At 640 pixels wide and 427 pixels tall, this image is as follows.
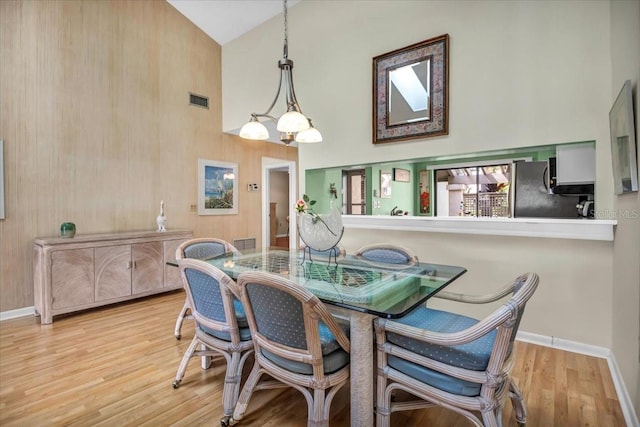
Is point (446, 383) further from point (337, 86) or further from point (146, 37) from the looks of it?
point (146, 37)

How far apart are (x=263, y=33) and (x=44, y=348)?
179 inches

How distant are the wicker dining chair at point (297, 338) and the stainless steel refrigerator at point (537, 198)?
2352mm

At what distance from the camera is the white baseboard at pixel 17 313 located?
3322mm

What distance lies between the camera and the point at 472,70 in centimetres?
286

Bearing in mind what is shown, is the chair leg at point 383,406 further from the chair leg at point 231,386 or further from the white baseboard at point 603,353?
the white baseboard at point 603,353

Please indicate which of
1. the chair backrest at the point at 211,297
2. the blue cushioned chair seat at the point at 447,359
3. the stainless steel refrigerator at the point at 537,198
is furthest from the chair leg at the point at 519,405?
the stainless steel refrigerator at the point at 537,198

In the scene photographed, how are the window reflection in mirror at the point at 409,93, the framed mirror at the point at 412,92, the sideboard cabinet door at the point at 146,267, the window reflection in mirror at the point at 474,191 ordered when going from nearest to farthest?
the framed mirror at the point at 412,92 < the window reflection in mirror at the point at 409,93 < the sideboard cabinet door at the point at 146,267 < the window reflection in mirror at the point at 474,191

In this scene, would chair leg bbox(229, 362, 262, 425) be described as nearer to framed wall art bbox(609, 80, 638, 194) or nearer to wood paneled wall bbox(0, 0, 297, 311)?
framed wall art bbox(609, 80, 638, 194)

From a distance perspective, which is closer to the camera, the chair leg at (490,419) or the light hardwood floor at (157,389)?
the chair leg at (490,419)

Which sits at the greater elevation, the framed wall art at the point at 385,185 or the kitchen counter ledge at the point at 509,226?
the framed wall art at the point at 385,185

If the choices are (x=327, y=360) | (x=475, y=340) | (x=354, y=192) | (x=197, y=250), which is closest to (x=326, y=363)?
(x=327, y=360)

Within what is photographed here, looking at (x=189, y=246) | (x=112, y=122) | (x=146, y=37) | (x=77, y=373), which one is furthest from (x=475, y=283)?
(x=146, y=37)

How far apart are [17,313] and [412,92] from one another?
4.88m

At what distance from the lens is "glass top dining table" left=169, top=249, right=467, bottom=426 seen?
147cm
